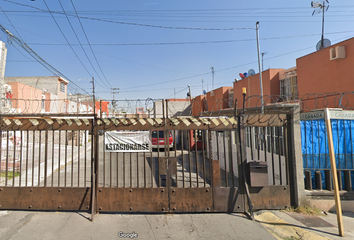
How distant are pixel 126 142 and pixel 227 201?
287 centimetres

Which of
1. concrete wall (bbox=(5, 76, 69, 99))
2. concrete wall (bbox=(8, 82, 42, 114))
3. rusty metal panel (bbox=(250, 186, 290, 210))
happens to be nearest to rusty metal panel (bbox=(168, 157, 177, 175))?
rusty metal panel (bbox=(250, 186, 290, 210))

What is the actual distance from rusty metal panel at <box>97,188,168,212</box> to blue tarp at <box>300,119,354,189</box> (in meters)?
3.96

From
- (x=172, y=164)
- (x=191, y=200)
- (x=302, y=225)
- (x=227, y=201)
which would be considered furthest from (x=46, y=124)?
(x=302, y=225)

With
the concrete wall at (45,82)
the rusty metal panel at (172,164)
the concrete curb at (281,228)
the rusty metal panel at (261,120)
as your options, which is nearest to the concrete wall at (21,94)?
the concrete wall at (45,82)

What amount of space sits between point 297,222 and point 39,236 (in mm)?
5367

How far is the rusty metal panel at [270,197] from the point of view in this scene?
4934 millimetres

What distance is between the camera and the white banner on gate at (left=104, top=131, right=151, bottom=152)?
4.96 m

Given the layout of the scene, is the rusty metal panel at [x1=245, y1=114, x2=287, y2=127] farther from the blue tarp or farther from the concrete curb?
the concrete curb

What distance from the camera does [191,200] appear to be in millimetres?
4820

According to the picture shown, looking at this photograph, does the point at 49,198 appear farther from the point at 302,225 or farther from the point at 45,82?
the point at 45,82

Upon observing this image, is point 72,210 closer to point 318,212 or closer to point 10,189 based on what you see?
point 10,189

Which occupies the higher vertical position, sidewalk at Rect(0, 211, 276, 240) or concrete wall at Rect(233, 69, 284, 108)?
concrete wall at Rect(233, 69, 284, 108)

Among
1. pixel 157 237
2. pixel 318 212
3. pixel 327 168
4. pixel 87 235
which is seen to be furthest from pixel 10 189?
pixel 327 168

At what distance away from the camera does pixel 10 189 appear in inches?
192
